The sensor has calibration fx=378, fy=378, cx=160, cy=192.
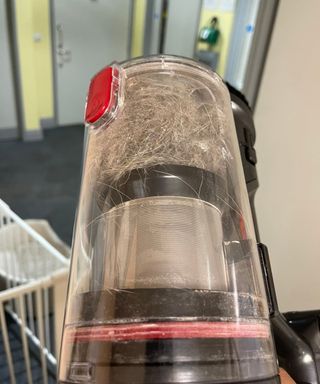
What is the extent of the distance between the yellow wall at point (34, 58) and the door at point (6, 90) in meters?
0.08

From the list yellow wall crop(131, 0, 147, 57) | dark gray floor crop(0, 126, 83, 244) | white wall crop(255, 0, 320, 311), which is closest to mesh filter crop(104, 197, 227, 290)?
white wall crop(255, 0, 320, 311)

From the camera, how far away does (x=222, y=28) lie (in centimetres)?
337

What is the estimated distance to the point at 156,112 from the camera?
0.42 m

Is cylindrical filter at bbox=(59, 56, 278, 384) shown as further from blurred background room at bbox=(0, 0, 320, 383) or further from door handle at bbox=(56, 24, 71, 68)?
door handle at bbox=(56, 24, 71, 68)

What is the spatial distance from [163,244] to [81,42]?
3250 millimetres

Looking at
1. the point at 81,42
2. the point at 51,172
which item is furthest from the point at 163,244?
the point at 81,42

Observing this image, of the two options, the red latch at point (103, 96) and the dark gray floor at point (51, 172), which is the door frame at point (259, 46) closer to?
the red latch at point (103, 96)

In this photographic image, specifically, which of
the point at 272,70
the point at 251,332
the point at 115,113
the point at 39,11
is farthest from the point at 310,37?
the point at 39,11

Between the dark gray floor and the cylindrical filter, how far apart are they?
58.4 inches

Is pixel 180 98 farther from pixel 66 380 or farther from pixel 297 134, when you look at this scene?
pixel 297 134

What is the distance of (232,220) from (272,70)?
547 millimetres

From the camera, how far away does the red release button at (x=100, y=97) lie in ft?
1.34

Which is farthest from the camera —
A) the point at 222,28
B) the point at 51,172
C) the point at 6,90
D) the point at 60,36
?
the point at 222,28

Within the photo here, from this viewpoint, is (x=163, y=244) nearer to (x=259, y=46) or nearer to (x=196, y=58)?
(x=259, y=46)
